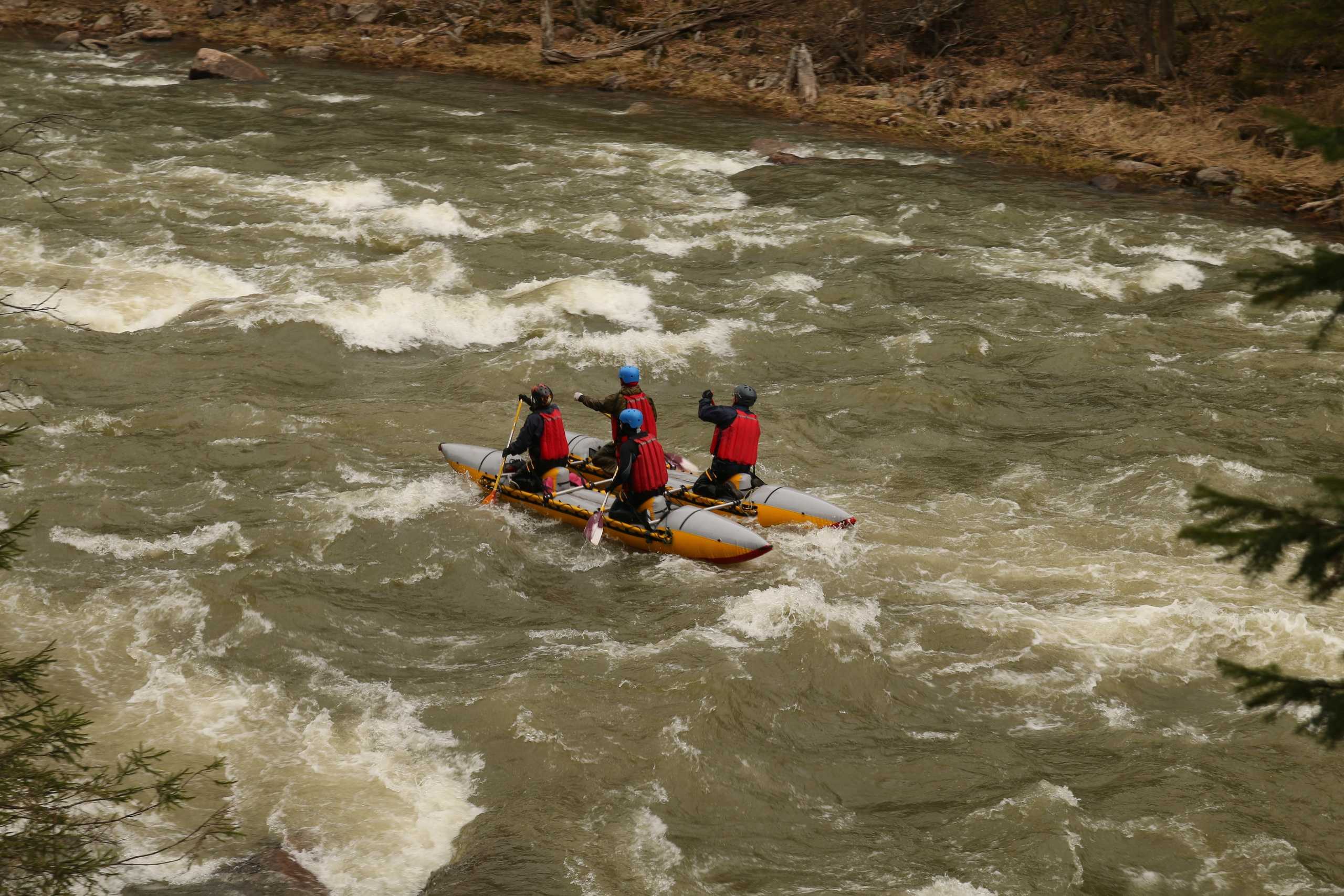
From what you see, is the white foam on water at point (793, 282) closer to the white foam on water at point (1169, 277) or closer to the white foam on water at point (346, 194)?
the white foam on water at point (1169, 277)

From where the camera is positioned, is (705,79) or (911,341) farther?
(705,79)

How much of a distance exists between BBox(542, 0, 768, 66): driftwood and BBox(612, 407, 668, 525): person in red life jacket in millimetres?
20410


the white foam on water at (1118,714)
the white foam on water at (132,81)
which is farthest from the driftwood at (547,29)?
the white foam on water at (1118,714)

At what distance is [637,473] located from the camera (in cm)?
988

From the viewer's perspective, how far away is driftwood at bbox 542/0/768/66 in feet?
92.9

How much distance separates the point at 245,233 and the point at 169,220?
1269 millimetres

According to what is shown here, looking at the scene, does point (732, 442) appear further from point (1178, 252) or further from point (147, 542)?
point (1178, 252)

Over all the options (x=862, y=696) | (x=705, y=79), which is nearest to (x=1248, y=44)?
(x=705, y=79)

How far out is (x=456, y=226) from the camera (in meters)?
17.3

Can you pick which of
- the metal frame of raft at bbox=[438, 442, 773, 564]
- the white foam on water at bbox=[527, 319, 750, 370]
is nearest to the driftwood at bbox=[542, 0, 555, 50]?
the white foam on water at bbox=[527, 319, 750, 370]

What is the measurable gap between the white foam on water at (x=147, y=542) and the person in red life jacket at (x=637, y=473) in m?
3.05

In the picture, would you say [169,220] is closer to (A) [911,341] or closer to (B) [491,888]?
(A) [911,341]

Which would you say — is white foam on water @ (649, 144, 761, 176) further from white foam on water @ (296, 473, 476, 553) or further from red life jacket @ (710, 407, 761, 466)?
red life jacket @ (710, 407, 761, 466)

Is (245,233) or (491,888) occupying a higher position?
(245,233)
